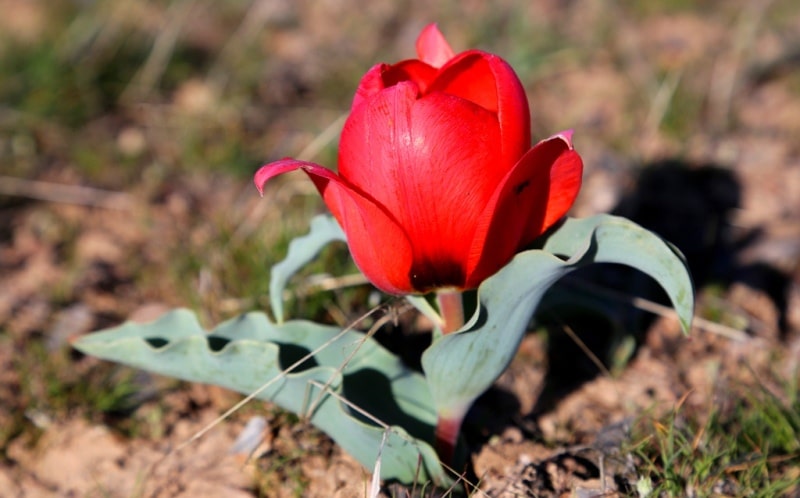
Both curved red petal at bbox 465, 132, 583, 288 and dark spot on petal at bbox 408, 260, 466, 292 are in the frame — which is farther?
dark spot on petal at bbox 408, 260, 466, 292

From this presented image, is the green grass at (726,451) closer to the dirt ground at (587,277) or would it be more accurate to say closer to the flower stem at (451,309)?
the dirt ground at (587,277)

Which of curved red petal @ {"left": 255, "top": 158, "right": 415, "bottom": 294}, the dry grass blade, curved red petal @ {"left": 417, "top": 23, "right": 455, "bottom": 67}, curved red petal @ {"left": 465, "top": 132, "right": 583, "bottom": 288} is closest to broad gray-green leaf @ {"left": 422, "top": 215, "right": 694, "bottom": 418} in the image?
curved red petal @ {"left": 465, "top": 132, "right": 583, "bottom": 288}

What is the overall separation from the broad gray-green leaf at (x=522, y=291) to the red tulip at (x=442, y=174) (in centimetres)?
5

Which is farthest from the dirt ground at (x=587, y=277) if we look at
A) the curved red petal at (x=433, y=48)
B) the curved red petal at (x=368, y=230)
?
the curved red petal at (x=433, y=48)

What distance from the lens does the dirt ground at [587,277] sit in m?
2.03

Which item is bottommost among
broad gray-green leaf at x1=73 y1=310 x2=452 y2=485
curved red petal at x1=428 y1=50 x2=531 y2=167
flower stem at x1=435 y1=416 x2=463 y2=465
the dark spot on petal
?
flower stem at x1=435 y1=416 x2=463 y2=465

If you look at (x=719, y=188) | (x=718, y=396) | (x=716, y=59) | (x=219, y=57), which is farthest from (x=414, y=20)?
(x=718, y=396)

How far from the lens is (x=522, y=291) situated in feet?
4.86

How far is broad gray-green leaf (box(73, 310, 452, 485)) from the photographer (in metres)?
1.65

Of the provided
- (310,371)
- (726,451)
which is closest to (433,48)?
(310,371)

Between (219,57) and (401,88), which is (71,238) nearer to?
(219,57)

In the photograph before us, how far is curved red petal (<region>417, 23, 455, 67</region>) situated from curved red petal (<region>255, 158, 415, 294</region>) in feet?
0.96

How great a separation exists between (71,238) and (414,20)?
191cm

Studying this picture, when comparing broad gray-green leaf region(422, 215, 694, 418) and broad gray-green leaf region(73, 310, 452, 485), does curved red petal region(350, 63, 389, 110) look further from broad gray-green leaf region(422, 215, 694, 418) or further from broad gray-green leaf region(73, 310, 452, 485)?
broad gray-green leaf region(73, 310, 452, 485)
